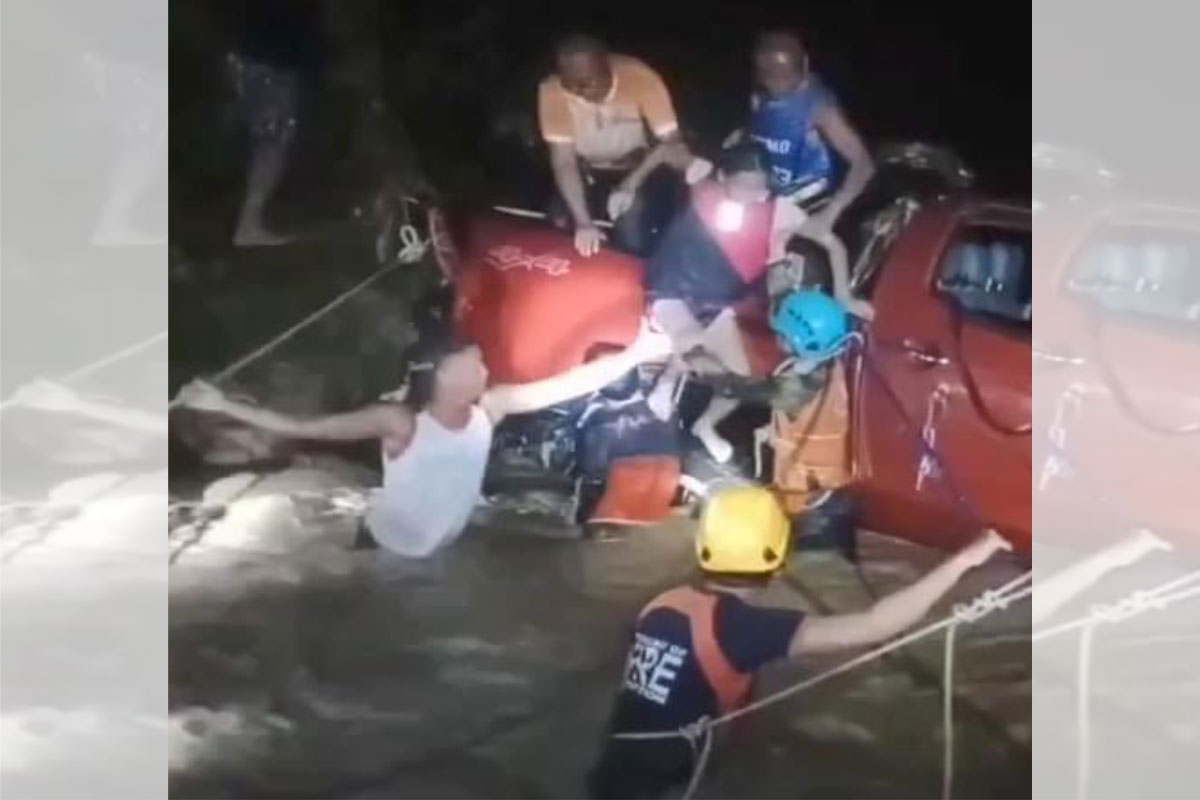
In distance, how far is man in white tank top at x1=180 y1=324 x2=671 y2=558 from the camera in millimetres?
1965

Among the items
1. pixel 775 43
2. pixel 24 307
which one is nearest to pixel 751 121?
pixel 775 43

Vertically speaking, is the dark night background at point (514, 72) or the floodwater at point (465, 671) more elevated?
the dark night background at point (514, 72)

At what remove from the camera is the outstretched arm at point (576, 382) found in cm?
197

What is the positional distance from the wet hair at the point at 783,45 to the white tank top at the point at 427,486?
47 centimetres

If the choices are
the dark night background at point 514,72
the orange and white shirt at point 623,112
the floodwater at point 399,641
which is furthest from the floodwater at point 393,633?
the orange and white shirt at point 623,112

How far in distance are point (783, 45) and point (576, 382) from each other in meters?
0.40

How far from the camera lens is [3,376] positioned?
1.96 meters

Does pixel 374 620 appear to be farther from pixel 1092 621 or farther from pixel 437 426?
pixel 1092 621

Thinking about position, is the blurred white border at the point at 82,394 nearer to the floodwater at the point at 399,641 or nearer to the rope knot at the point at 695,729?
the floodwater at the point at 399,641

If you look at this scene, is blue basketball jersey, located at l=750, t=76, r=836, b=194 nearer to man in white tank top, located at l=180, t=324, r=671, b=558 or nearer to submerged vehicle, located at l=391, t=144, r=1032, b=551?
submerged vehicle, located at l=391, t=144, r=1032, b=551

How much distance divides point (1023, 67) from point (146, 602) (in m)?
1.04

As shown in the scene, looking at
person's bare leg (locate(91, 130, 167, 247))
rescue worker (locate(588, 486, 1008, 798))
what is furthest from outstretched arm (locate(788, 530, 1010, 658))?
person's bare leg (locate(91, 130, 167, 247))

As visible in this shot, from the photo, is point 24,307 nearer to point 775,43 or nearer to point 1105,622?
point 775,43

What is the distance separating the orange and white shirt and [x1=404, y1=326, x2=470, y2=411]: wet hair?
0.22 m
